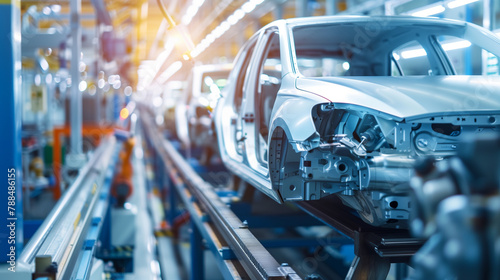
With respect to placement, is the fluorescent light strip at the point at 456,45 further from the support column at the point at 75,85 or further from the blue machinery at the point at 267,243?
the support column at the point at 75,85

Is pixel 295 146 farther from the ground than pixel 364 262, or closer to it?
farther from the ground

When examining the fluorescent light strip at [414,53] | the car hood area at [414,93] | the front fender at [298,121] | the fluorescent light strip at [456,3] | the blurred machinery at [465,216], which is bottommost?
the blurred machinery at [465,216]

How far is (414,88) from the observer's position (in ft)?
9.52

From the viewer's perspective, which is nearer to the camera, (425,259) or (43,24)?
(425,259)

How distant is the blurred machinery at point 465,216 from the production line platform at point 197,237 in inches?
55.1

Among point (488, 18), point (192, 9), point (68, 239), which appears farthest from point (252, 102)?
point (192, 9)

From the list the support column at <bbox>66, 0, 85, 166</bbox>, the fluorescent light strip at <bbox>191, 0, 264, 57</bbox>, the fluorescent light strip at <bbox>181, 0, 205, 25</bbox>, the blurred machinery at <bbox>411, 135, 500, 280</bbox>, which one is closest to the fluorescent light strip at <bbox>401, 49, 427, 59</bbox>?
the fluorescent light strip at <bbox>191, 0, 264, 57</bbox>

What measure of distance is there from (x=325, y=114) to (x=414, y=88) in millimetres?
549

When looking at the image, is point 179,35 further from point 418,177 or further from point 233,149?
point 418,177

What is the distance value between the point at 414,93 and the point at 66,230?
7.24 feet

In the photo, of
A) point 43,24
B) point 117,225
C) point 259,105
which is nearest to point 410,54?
point 259,105

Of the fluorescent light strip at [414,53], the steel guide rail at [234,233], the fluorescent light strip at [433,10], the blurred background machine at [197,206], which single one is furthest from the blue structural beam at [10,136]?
the fluorescent light strip at [433,10]

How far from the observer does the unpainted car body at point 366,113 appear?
2717 millimetres

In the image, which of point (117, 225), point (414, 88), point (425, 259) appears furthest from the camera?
point (117, 225)
